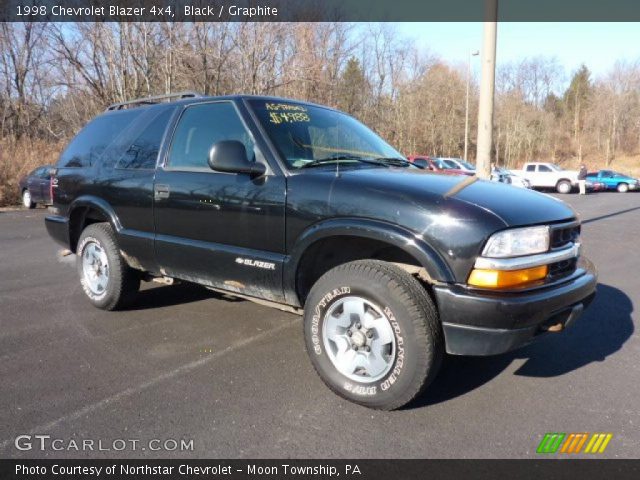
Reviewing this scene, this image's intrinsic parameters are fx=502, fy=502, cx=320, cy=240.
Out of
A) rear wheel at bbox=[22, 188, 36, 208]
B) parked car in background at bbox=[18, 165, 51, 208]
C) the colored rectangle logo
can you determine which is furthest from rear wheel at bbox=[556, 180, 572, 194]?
the colored rectangle logo

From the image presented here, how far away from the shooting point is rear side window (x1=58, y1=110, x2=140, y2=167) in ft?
15.8

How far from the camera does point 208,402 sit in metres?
3.11

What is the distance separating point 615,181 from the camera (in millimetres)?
30281

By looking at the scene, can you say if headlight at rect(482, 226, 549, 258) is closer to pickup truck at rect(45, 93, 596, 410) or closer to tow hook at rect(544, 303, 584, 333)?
pickup truck at rect(45, 93, 596, 410)

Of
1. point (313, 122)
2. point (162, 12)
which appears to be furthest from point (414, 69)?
point (313, 122)

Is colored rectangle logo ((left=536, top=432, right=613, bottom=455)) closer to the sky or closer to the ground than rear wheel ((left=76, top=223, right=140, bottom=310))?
closer to the ground

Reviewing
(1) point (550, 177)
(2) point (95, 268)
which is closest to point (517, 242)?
(2) point (95, 268)

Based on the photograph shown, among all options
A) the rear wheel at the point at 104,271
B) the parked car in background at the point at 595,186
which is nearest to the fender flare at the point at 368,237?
the rear wheel at the point at 104,271

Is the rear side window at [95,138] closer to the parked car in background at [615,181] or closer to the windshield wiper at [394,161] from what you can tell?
the windshield wiper at [394,161]

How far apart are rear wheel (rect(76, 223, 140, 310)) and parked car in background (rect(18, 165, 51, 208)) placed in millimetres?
11397

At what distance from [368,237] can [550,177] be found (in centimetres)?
2975

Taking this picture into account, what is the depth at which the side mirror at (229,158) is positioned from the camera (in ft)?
11.0

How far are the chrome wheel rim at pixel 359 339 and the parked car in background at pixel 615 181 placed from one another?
105 feet

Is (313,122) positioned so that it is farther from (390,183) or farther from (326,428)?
(326,428)
